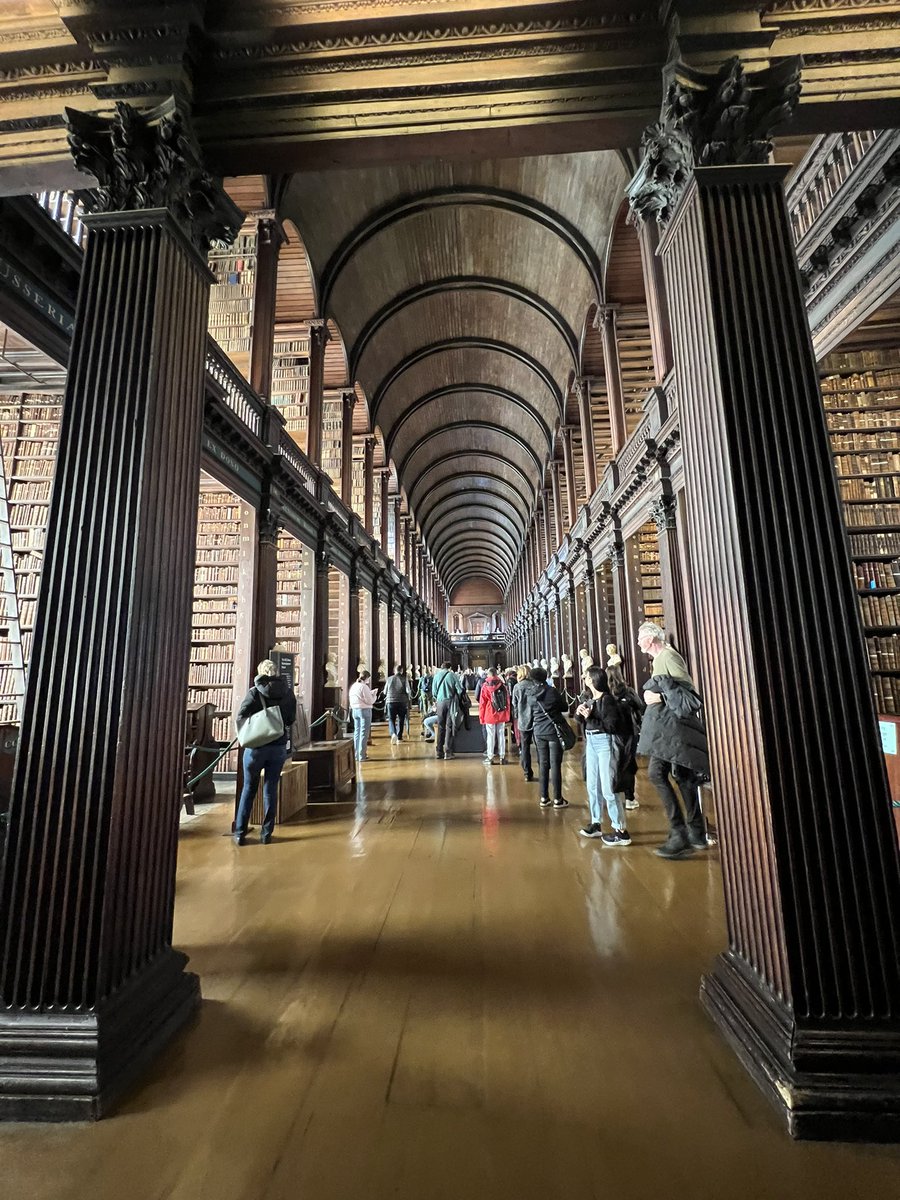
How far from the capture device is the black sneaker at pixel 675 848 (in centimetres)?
339

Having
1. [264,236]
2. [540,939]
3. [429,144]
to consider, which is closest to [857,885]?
[540,939]

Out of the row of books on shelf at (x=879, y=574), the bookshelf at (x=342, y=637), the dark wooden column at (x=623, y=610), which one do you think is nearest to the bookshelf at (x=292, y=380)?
the bookshelf at (x=342, y=637)

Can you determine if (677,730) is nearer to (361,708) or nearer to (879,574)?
(879,574)

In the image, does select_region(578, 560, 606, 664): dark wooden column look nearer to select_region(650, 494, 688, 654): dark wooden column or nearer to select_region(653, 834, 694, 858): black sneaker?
select_region(650, 494, 688, 654): dark wooden column

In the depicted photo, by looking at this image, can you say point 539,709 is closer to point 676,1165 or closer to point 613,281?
point 676,1165

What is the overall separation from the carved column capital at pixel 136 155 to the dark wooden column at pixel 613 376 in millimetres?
6827

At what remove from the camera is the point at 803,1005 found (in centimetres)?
146

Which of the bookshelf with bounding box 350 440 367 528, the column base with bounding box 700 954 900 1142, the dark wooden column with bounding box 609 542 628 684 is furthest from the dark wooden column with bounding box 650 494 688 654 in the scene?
the bookshelf with bounding box 350 440 367 528

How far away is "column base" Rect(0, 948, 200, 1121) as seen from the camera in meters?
1.43

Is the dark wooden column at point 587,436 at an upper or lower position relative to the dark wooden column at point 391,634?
upper

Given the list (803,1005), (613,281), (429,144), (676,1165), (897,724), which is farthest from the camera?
(613,281)

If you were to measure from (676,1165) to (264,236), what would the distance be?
8007mm

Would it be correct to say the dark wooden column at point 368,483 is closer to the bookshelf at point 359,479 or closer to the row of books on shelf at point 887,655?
the bookshelf at point 359,479

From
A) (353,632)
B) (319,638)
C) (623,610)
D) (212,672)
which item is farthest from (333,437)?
(623,610)
